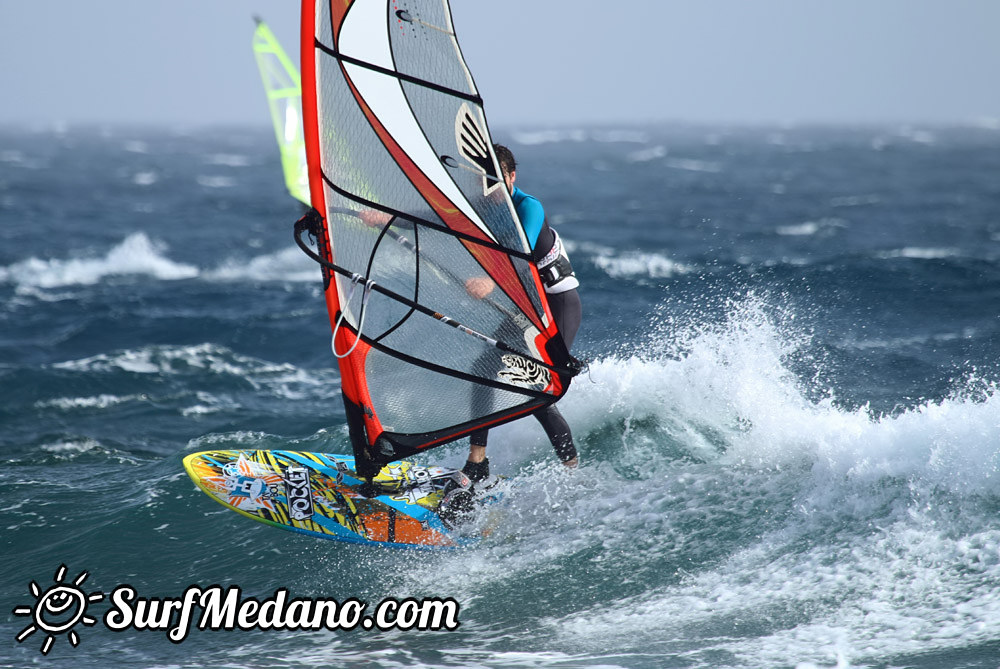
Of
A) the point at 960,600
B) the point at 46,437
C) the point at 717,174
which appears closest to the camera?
the point at 960,600

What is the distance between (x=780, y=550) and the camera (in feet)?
15.8

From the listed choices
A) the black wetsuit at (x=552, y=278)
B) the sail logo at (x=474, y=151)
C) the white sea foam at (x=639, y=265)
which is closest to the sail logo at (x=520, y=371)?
the black wetsuit at (x=552, y=278)

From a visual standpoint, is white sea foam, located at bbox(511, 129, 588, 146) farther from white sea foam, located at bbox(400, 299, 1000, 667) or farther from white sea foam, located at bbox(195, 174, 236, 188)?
white sea foam, located at bbox(400, 299, 1000, 667)

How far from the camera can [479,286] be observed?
4.40m

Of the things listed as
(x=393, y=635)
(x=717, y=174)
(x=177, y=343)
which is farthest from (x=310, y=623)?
(x=717, y=174)

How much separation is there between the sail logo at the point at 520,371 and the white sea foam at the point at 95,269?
38.3ft

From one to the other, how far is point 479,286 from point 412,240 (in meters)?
0.39

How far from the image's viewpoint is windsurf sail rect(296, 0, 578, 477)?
13.2ft

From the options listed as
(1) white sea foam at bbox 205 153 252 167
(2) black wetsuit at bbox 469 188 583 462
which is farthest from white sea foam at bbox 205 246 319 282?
(1) white sea foam at bbox 205 153 252 167

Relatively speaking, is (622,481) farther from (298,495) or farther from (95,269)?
(95,269)

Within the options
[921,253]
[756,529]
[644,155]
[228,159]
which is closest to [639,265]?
[921,253]

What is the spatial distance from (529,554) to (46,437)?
4.71 m

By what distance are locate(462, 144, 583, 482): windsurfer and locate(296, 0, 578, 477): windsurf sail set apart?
0.14m

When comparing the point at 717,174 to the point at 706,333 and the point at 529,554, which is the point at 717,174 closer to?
the point at 706,333
